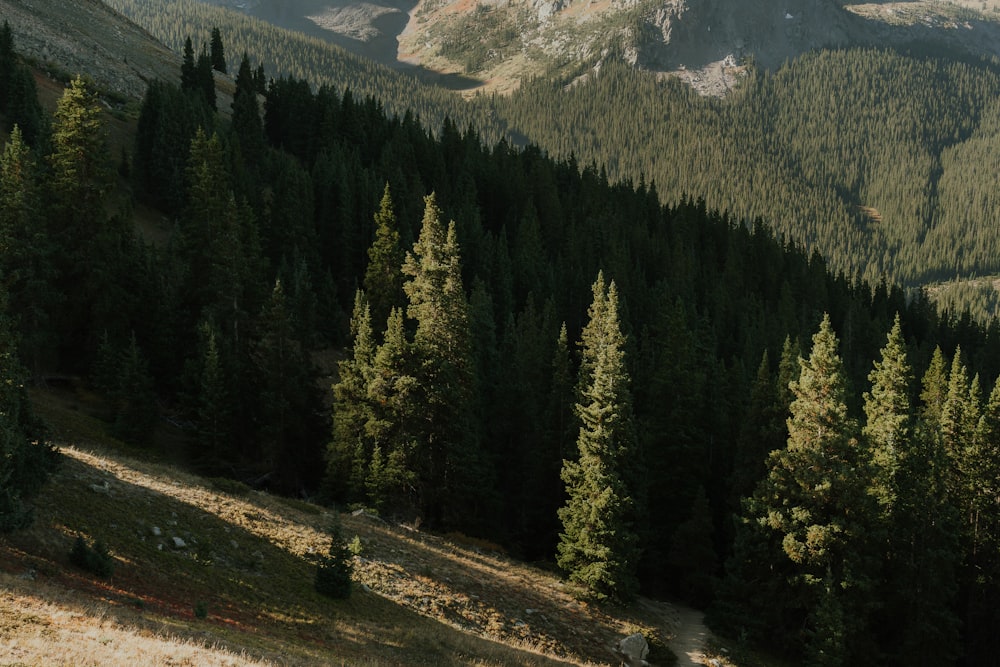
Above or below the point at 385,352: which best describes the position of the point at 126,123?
above

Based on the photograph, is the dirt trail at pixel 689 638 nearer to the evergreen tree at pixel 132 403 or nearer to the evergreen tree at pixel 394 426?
the evergreen tree at pixel 394 426

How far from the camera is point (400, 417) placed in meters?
39.9

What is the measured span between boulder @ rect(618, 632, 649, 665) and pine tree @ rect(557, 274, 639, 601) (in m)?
3.58

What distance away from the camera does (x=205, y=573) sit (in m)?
22.6

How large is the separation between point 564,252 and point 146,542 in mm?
76899

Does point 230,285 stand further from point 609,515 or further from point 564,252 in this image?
point 564,252

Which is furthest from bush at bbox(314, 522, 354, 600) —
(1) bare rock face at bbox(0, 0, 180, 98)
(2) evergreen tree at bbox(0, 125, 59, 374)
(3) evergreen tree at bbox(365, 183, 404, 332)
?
(1) bare rock face at bbox(0, 0, 180, 98)

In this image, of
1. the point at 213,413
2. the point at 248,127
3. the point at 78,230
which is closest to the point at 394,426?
the point at 213,413

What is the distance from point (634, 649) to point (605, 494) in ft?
22.9

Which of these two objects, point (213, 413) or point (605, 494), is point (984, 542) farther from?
point (213, 413)

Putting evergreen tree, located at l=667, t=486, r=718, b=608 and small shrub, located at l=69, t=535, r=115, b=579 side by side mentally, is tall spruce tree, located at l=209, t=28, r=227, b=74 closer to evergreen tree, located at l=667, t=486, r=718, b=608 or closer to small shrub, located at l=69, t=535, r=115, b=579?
evergreen tree, located at l=667, t=486, r=718, b=608

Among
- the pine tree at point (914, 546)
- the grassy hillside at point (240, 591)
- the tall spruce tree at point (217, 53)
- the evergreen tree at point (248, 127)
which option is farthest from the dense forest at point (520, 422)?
the tall spruce tree at point (217, 53)

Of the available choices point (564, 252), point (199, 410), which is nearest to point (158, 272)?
point (199, 410)

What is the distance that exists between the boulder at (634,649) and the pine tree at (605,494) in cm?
358
